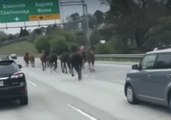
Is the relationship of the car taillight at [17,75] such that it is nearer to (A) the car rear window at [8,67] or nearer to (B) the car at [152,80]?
(A) the car rear window at [8,67]

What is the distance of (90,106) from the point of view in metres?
14.3

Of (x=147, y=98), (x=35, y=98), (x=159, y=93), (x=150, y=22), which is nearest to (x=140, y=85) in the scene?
(x=147, y=98)

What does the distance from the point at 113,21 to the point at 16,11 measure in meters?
32.0

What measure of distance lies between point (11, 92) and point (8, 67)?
A: 0.96 metres

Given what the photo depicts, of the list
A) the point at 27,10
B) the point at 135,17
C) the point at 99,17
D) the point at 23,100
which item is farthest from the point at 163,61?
the point at 99,17

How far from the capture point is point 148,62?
1302 centimetres

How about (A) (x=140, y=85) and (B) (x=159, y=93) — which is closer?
(B) (x=159, y=93)

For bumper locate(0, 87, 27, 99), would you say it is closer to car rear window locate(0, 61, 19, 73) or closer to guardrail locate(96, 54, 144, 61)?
car rear window locate(0, 61, 19, 73)

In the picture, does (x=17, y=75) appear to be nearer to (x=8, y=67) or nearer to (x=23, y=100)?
(x=8, y=67)

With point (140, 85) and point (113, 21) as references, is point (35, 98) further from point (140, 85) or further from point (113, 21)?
point (113, 21)

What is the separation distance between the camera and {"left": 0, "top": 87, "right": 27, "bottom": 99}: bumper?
14.9 meters

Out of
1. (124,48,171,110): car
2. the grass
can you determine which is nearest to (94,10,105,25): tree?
the grass

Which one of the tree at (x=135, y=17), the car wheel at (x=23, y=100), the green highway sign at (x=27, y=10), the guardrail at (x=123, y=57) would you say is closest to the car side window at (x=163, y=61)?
the car wheel at (x=23, y=100)

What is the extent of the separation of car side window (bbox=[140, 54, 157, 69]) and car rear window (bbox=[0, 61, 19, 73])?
430 centimetres
